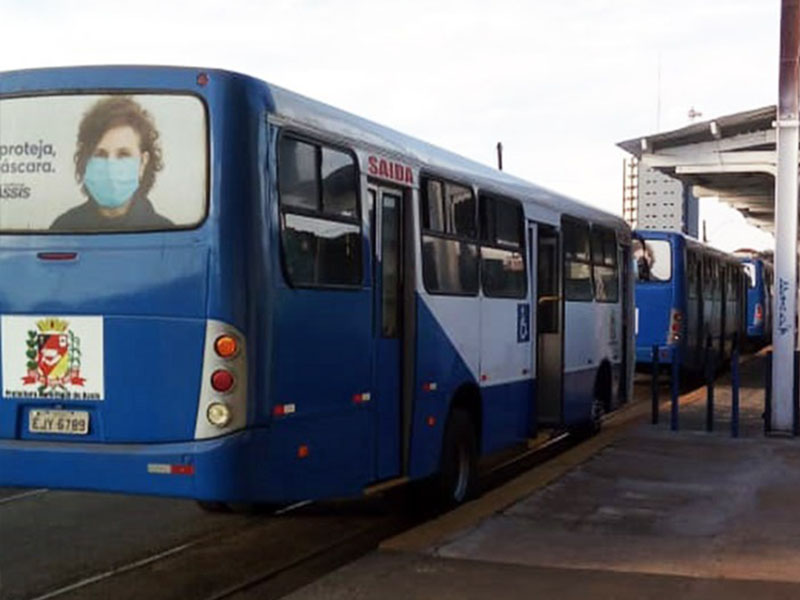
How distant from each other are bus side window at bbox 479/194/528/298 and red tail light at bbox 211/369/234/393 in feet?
13.5

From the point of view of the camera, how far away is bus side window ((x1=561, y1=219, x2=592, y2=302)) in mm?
12602

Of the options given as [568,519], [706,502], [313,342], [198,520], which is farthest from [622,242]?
[313,342]

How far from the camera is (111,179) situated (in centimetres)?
652

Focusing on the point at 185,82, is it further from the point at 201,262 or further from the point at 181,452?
the point at 181,452

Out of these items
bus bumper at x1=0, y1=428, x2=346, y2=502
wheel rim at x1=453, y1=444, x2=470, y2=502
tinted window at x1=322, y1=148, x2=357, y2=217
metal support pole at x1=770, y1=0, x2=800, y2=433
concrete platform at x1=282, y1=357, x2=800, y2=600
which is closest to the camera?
bus bumper at x1=0, y1=428, x2=346, y2=502

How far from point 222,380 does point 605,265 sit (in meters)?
8.99

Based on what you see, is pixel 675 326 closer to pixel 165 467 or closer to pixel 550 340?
pixel 550 340

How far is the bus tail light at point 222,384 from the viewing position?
245 inches

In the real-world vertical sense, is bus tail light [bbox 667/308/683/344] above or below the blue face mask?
below

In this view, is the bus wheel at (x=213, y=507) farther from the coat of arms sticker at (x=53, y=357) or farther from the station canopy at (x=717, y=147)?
the station canopy at (x=717, y=147)

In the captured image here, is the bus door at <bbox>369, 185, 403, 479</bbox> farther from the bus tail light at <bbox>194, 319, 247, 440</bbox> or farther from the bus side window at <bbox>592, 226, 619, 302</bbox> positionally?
the bus side window at <bbox>592, 226, 619, 302</bbox>

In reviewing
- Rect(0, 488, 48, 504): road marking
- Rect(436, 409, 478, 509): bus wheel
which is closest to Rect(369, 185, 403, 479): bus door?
Rect(436, 409, 478, 509): bus wheel

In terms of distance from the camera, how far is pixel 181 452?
6242mm

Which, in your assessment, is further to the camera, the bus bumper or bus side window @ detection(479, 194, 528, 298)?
bus side window @ detection(479, 194, 528, 298)
